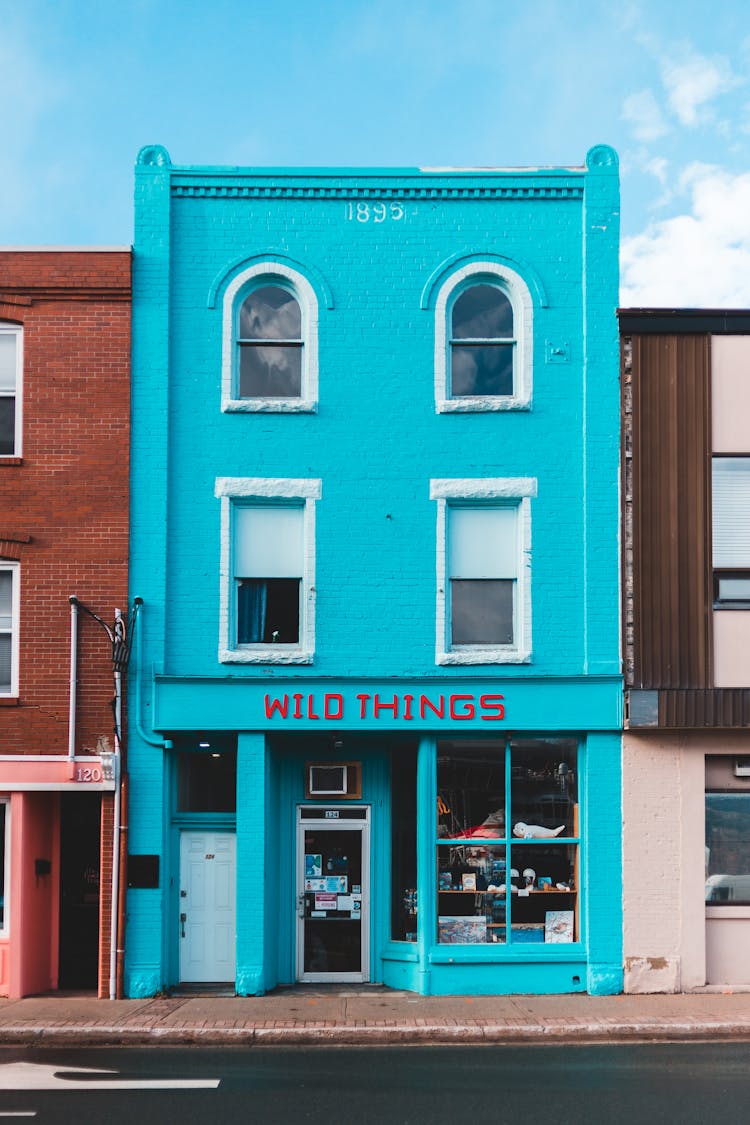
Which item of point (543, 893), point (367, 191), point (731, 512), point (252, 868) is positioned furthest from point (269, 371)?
point (543, 893)

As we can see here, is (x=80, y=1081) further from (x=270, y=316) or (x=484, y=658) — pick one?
(x=270, y=316)

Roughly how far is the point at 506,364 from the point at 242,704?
532 cm

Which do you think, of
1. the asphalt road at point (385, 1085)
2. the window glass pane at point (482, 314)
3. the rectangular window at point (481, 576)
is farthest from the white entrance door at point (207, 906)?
the window glass pane at point (482, 314)

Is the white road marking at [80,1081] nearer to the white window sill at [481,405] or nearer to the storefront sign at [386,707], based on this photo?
the storefront sign at [386,707]

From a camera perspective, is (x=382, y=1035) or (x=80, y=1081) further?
(x=382, y=1035)

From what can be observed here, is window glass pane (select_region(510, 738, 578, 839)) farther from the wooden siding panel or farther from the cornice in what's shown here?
the cornice

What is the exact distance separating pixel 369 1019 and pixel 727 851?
191 inches

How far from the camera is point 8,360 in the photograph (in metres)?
15.5

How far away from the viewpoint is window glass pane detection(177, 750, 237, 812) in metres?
15.4

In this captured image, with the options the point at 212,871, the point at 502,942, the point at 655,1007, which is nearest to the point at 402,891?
the point at 502,942

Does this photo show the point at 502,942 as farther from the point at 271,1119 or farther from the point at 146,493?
Result: the point at 146,493

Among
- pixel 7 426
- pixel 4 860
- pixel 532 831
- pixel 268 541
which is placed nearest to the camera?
pixel 532 831

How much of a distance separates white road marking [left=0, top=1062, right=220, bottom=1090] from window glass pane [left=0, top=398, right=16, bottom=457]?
738 cm

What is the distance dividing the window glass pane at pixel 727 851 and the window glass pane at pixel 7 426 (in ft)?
31.4
